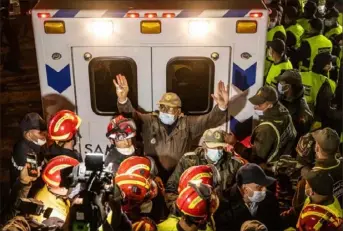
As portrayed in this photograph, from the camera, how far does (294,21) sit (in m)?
10.1

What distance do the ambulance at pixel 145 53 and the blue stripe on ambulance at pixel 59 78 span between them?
0.03ft

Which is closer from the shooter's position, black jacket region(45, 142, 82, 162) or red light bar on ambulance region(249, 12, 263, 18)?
red light bar on ambulance region(249, 12, 263, 18)

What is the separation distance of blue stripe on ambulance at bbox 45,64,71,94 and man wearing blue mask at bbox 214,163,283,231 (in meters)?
2.05

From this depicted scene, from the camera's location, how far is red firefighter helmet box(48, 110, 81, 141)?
515 cm

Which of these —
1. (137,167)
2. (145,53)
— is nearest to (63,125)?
(145,53)

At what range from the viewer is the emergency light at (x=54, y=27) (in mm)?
5044

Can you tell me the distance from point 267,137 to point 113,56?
175 centimetres

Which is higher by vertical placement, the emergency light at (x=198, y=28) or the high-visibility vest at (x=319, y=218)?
the emergency light at (x=198, y=28)

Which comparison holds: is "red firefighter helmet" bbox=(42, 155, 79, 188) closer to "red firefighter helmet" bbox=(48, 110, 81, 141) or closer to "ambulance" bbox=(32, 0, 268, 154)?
"red firefighter helmet" bbox=(48, 110, 81, 141)

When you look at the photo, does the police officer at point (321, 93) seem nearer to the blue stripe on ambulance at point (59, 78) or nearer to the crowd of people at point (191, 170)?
the crowd of people at point (191, 170)

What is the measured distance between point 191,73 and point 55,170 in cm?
183

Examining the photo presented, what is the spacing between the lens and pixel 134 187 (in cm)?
411

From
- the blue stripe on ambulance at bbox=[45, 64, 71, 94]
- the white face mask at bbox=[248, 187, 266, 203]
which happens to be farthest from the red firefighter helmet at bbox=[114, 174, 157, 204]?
the blue stripe on ambulance at bbox=[45, 64, 71, 94]

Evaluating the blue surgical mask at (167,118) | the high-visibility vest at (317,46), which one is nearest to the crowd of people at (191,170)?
the blue surgical mask at (167,118)
